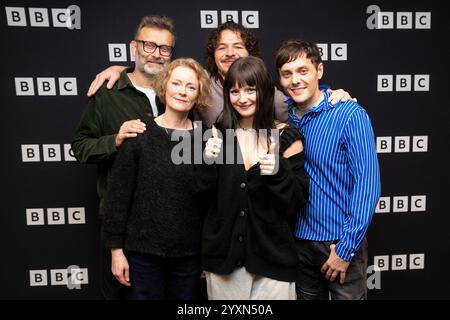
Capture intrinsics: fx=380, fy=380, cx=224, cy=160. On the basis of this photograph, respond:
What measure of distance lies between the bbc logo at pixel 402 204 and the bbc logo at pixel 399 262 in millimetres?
274

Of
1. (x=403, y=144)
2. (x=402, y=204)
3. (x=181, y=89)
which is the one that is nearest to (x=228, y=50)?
(x=181, y=89)

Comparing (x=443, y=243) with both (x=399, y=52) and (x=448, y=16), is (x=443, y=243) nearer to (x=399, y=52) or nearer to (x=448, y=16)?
(x=399, y=52)

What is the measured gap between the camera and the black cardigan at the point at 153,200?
1.28 m

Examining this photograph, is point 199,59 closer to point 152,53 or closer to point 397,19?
point 152,53

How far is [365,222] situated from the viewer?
1.26m

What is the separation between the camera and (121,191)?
4.28ft

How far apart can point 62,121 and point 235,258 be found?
1.25m

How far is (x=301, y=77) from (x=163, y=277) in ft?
2.81

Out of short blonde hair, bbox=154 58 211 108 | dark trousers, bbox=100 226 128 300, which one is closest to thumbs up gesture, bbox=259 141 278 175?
short blonde hair, bbox=154 58 211 108

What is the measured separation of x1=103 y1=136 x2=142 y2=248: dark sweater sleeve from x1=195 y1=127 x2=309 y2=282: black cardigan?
25 cm

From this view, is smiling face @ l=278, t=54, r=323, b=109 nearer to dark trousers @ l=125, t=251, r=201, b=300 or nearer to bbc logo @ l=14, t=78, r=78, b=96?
dark trousers @ l=125, t=251, r=201, b=300

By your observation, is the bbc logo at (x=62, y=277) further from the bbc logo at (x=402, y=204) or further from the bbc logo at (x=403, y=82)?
the bbc logo at (x=403, y=82)

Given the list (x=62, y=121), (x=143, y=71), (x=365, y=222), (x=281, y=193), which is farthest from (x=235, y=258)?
(x=62, y=121)

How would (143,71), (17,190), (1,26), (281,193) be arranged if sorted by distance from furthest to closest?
(17,190), (1,26), (143,71), (281,193)
